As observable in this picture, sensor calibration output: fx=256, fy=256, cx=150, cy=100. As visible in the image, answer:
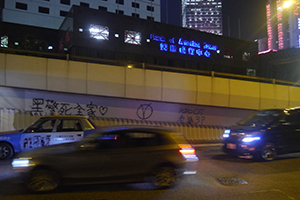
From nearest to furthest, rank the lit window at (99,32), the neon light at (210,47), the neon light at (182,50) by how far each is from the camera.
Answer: the lit window at (99,32)
the neon light at (182,50)
the neon light at (210,47)

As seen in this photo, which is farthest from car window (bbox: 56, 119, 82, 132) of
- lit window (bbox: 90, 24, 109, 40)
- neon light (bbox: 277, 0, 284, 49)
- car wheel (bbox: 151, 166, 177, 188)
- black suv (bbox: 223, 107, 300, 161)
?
neon light (bbox: 277, 0, 284, 49)

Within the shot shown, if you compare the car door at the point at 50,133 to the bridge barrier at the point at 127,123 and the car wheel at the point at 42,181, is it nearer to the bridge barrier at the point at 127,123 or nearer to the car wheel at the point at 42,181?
the car wheel at the point at 42,181

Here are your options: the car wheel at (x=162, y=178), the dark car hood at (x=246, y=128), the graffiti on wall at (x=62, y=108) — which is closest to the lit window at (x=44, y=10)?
the graffiti on wall at (x=62, y=108)

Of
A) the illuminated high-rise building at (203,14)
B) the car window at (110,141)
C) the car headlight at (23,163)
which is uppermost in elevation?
the illuminated high-rise building at (203,14)

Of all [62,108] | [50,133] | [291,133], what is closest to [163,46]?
[62,108]

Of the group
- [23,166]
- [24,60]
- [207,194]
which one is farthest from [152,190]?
[24,60]

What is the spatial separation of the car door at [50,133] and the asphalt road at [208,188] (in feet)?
3.26

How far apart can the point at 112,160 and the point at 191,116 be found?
1125 cm

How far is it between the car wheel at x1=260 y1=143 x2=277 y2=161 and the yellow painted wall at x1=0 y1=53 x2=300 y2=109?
7.01 m

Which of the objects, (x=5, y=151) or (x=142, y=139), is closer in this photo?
(x=142, y=139)

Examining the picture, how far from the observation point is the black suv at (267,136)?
887 centimetres

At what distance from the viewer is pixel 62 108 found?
557 inches

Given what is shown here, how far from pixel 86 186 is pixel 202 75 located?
1171 cm

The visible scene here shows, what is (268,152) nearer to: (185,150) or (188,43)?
(185,150)
